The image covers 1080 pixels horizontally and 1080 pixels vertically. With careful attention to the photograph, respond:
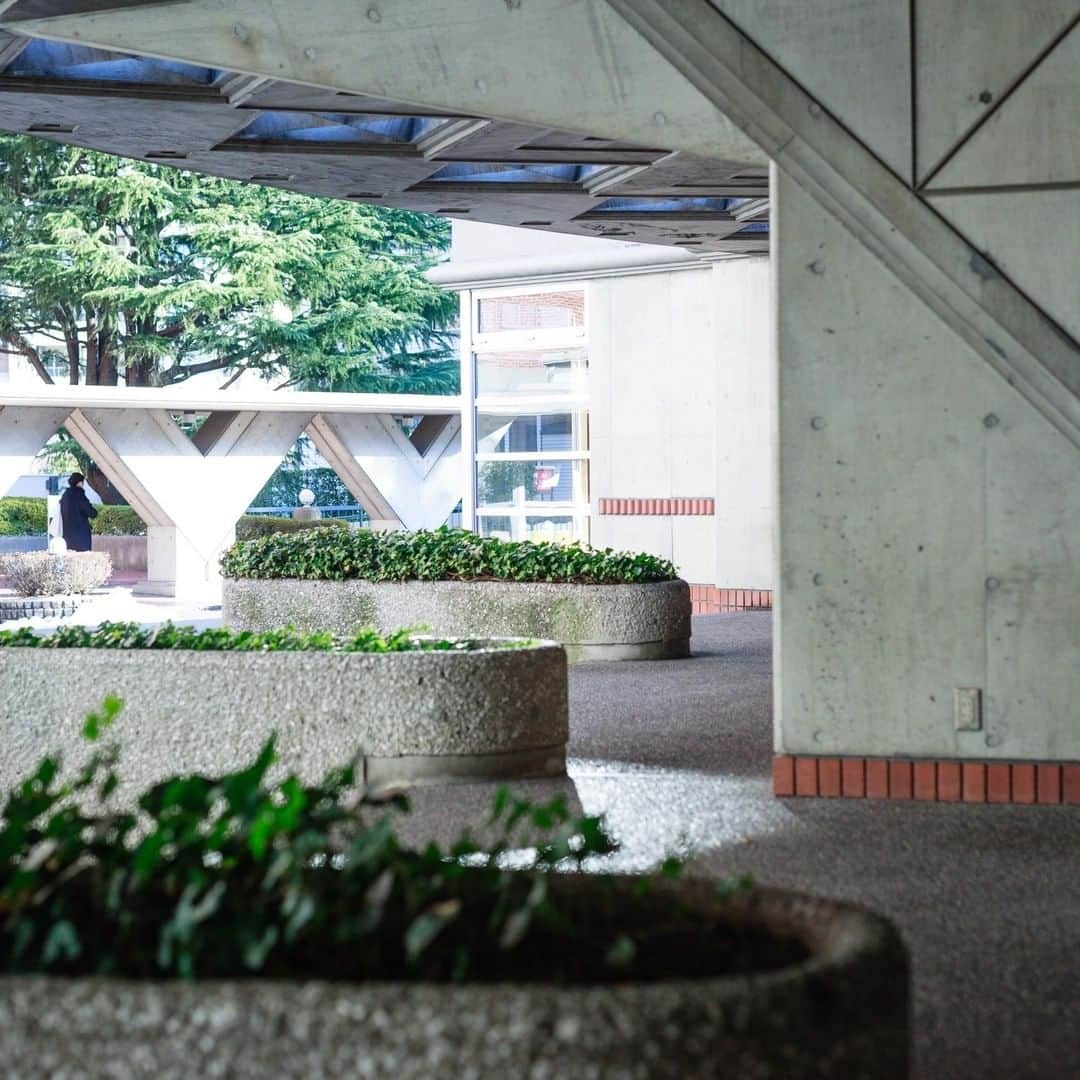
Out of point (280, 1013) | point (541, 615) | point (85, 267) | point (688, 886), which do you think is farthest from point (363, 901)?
point (85, 267)

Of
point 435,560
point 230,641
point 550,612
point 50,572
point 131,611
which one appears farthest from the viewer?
point 50,572

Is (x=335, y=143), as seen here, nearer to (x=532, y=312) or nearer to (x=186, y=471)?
(x=532, y=312)

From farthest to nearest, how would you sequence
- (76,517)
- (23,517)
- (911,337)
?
(23,517) < (76,517) < (911,337)

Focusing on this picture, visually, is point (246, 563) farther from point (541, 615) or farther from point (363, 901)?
point (363, 901)

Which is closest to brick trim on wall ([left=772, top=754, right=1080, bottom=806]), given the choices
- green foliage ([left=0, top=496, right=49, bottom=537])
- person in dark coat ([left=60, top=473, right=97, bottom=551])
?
person in dark coat ([left=60, top=473, right=97, bottom=551])

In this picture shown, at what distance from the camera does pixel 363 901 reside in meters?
2.90

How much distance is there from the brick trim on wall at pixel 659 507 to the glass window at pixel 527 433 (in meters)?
1.08

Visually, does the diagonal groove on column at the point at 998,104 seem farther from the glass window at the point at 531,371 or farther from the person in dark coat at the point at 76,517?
the person in dark coat at the point at 76,517

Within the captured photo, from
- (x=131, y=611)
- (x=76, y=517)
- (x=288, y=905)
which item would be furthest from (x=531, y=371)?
(x=288, y=905)

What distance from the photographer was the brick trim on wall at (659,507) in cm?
1877

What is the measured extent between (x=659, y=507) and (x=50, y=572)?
8.55m

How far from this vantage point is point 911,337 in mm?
7199

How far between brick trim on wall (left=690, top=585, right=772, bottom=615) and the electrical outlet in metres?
10.7

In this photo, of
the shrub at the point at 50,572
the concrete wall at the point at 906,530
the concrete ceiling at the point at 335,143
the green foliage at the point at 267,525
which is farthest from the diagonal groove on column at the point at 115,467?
the concrete wall at the point at 906,530
